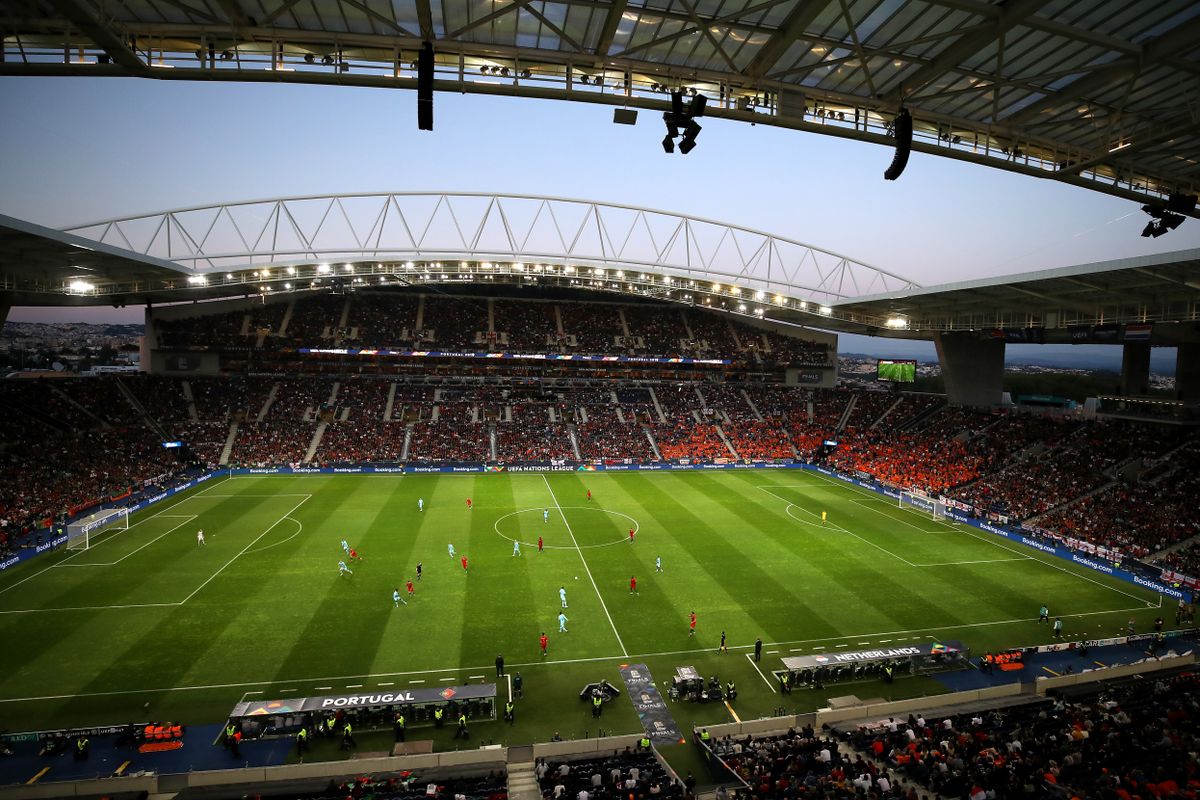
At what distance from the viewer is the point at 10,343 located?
307 feet

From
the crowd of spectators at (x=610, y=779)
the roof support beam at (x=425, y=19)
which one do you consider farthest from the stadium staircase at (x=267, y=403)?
the roof support beam at (x=425, y=19)

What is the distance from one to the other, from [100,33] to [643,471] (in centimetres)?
4582

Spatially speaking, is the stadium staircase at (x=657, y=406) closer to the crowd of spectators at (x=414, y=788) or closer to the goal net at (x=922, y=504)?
the goal net at (x=922, y=504)

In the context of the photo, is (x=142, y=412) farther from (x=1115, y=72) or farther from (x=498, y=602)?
(x=1115, y=72)

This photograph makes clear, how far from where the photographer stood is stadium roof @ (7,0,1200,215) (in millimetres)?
8852

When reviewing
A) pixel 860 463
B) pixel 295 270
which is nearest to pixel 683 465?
pixel 860 463

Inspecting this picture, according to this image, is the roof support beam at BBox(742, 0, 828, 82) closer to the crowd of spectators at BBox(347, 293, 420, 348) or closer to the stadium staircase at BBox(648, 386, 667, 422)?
the stadium staircase at BBox(648, 386, 667, 422)

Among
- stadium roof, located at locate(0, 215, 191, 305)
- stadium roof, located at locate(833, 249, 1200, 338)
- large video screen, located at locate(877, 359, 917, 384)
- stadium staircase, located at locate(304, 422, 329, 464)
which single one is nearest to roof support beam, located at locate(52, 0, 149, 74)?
stadium roof, located at locate(0, 215, 191, 305)

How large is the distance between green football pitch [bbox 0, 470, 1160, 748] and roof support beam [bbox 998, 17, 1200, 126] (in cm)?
1528

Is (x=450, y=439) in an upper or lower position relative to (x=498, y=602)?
upper

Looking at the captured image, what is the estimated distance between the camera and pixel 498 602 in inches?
932

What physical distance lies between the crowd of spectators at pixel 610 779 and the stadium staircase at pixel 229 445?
4411 cm

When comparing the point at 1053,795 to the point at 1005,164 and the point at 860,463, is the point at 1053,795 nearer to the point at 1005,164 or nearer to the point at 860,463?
the point at 1005,164

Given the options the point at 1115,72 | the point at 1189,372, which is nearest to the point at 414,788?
the point at 1115,72
